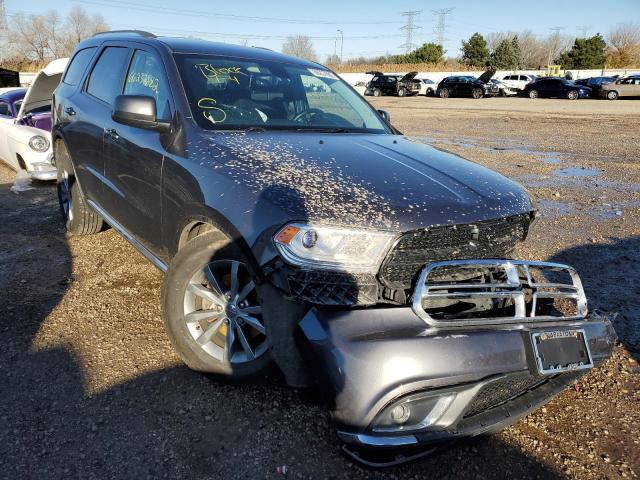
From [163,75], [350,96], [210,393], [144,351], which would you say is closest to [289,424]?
[210,393]

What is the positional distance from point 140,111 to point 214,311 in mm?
1258

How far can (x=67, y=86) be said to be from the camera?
16.1ft

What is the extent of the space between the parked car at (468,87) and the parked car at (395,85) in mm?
1898

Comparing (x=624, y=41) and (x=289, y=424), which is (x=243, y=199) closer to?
(x=289, y=424)

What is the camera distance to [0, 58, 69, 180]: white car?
7113 millimetres

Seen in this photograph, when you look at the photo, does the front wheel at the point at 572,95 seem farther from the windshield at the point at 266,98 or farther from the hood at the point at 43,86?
the windshield at the point at 266,98

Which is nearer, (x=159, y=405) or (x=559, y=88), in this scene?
(x=159, y=405)

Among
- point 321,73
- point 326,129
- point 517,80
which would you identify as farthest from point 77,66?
point 517,80

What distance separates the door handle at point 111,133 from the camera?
358 cm

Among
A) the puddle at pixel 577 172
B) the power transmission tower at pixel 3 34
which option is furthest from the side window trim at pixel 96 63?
the power transmission tower at pixel 3 34

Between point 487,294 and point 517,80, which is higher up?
point 517,80

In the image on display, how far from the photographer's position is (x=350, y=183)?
234cm

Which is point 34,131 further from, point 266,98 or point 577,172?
point 577,172

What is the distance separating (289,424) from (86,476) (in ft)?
3.04
